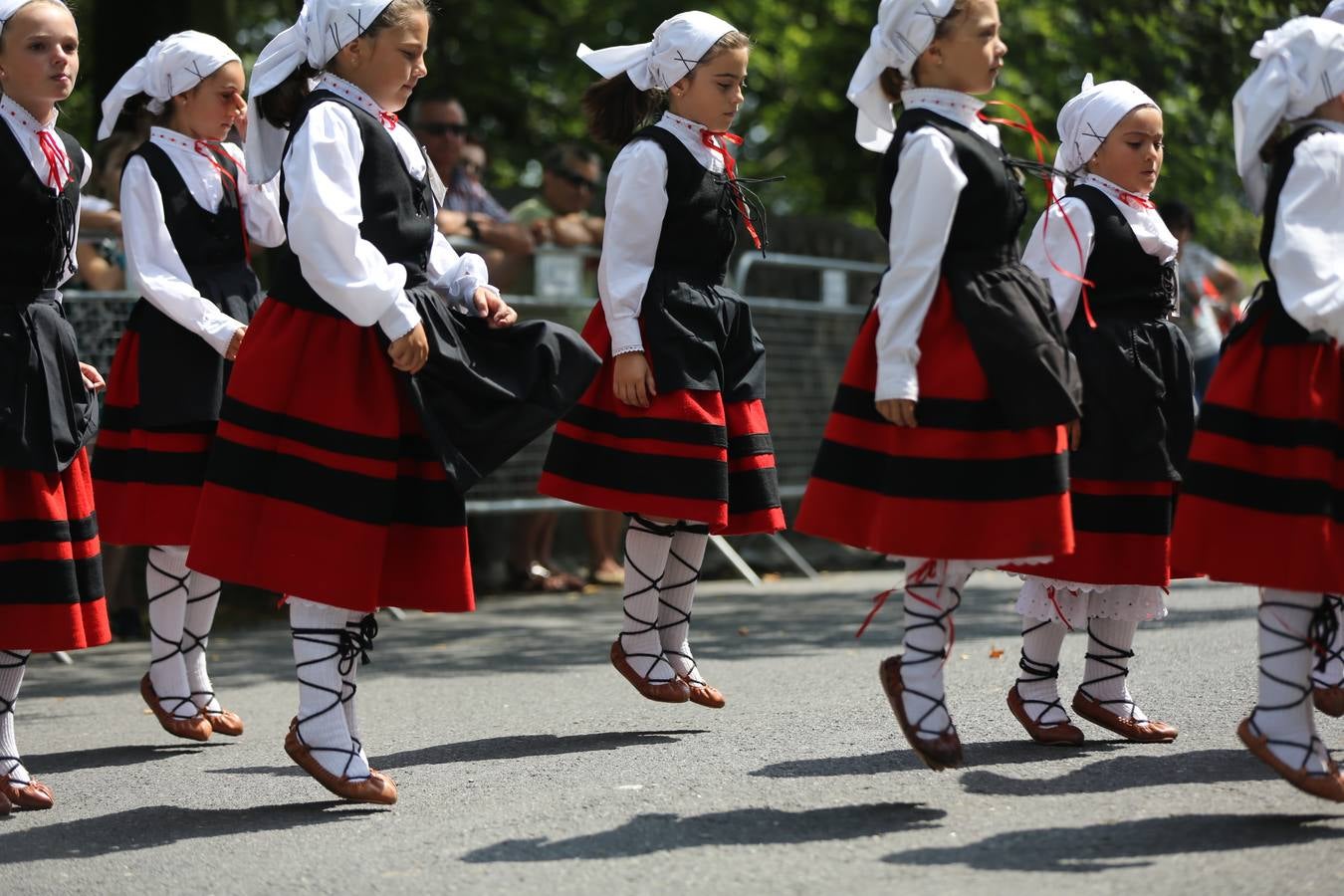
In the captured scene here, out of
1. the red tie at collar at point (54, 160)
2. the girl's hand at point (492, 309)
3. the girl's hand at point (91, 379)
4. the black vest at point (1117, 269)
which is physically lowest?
the girl's hand at point (91, 379)

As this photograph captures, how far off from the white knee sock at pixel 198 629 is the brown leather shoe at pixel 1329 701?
3345 mm

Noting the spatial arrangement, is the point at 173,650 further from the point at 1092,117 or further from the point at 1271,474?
the point at 1271,474

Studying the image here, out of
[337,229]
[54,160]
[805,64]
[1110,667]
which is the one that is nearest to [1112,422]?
[1110,667]

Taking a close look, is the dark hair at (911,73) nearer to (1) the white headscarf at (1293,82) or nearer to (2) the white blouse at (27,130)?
(1) the white headscarf at (1293,82)

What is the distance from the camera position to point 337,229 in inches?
173

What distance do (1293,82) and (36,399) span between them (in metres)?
3.26

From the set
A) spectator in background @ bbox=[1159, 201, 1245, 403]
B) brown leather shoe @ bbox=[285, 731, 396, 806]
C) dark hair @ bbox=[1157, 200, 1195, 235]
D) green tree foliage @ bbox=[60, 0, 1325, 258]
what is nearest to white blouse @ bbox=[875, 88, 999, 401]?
brown leather shoe @ bbox=[285, 731, 396, 806]

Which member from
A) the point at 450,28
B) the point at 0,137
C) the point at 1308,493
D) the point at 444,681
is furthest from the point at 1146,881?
the point at 450,28

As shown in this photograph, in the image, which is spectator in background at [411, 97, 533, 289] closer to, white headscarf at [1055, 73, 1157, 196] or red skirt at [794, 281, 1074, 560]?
white headscarf at [1055, 73, 1157, 196]

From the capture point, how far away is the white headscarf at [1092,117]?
539cm

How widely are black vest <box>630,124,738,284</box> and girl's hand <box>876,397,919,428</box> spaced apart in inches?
57.6

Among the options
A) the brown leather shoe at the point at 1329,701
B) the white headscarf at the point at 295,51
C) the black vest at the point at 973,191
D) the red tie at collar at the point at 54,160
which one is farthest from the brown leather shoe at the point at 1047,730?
the red tie at collar at the point at 54,160

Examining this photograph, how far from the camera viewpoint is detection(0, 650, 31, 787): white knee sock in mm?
4809

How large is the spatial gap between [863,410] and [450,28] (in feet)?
35.3
